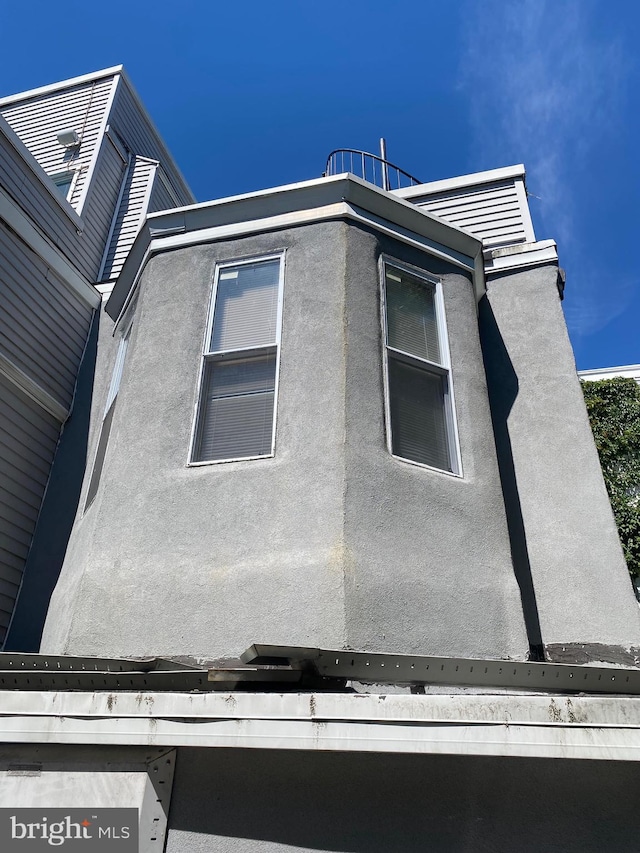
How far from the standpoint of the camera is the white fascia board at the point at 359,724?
279 centimetres

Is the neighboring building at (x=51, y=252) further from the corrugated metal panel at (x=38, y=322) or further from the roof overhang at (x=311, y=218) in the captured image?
the roof overhang at (x=311, y=218)

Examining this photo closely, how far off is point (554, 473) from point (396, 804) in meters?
3.16

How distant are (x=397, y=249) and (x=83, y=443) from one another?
3.68 meters

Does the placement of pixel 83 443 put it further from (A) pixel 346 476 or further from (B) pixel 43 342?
(A) pixel 346 476

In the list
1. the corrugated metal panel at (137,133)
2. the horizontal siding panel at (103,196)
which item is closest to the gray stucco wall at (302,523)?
the horizontal siding panel at (103,196)

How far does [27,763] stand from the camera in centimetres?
325

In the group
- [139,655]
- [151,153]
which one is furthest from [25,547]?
[151,153]

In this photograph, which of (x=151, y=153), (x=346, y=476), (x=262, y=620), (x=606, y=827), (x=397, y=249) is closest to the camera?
(x=606, y=827)

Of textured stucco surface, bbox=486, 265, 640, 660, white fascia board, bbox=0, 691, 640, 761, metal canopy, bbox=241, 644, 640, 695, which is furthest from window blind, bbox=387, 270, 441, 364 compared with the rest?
white fascia board, bbox=0, 691, 640, 761

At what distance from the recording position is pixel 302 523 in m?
4.21

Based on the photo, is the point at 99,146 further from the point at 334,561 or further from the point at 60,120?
the point at 334,561

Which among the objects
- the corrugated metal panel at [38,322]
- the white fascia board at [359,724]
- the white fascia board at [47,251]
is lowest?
the white fascia board at [359,724]
